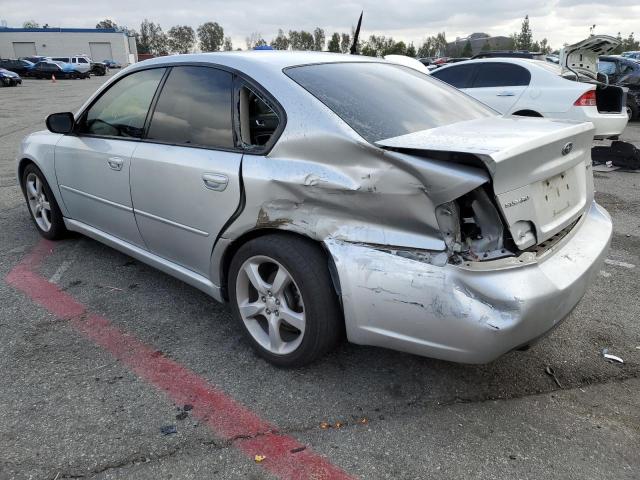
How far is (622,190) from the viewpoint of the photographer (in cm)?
674

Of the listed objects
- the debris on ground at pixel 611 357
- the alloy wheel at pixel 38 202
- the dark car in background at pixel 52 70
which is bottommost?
the debris on ground at pixel 611 357

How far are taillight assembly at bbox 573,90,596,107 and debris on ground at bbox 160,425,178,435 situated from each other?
25.4 ft

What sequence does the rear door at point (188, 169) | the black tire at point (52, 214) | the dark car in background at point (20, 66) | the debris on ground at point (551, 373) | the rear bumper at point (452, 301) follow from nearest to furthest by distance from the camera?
the rear bumper at point (452, 301)
the debris on ground at point (551, 373)
the rear door at point (188, 169)
the black tire at point (52, 214)
the dark car in background at point (20, 66)

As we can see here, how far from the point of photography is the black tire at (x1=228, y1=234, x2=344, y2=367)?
7.89 ft

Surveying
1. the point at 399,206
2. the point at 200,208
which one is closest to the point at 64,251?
the point at 200,208

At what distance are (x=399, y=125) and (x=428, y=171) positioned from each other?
0.56 meters

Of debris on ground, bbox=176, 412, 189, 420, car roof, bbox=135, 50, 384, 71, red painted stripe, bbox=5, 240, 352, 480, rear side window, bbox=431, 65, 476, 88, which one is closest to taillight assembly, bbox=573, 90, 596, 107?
rear side window, bbox=431, 65, 476, 88

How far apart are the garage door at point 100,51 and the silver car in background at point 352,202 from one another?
83.9 metres

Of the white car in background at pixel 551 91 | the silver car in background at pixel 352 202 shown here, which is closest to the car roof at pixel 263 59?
the silver car in background at pixel 352 202

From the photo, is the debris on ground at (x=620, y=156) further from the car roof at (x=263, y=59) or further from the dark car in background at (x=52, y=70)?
the dark car in background at (x=52, y=70)

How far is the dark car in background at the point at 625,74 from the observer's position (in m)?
13.4

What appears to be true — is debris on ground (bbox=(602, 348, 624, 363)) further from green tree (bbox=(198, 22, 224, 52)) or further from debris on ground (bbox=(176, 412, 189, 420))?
green tree (bbox=(198, 22, 224, 52))

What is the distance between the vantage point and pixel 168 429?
2.33m

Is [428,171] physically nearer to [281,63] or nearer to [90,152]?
[281,63]
